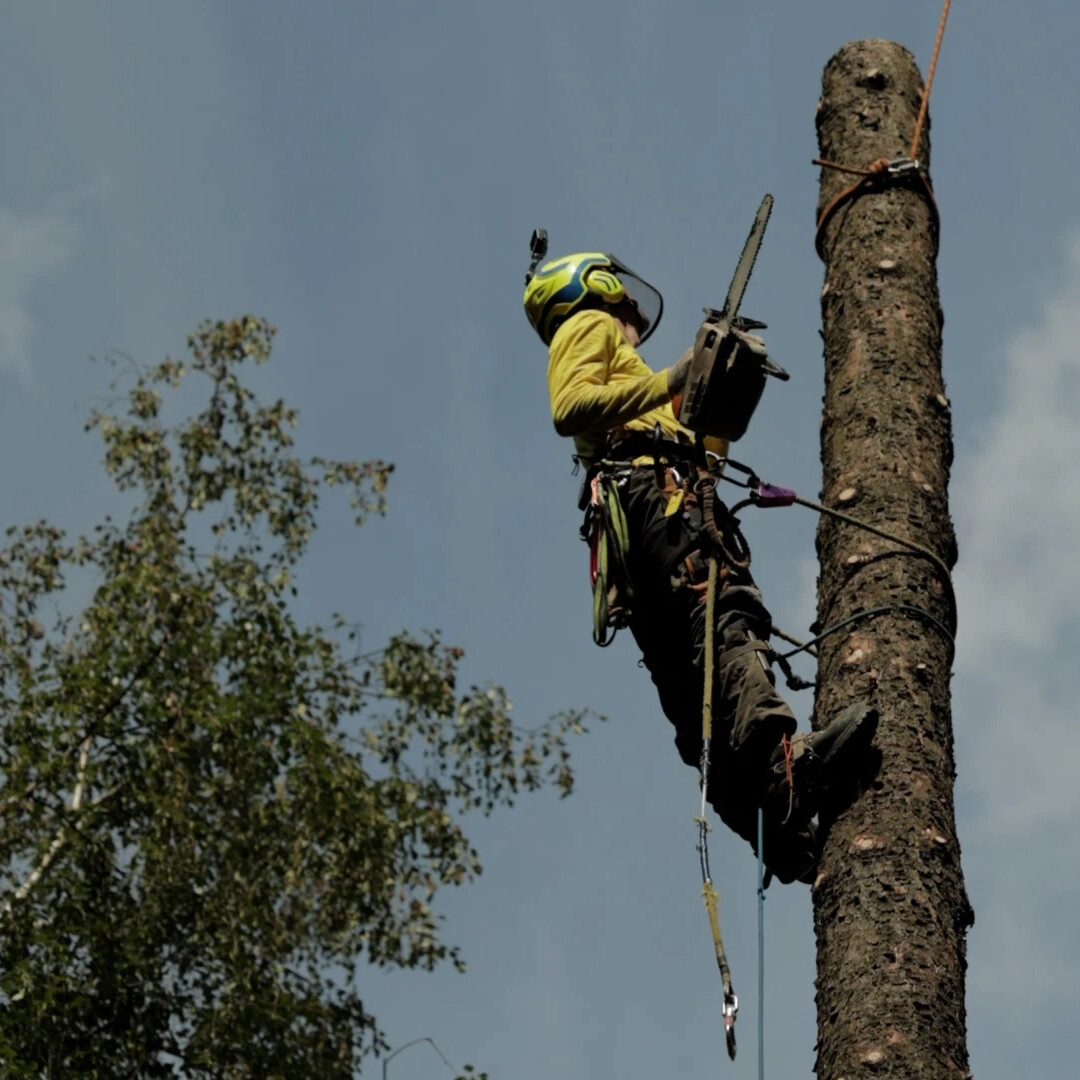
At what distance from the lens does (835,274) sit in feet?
16.4

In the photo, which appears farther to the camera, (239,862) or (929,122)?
(239,862)

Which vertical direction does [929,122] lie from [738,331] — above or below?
above

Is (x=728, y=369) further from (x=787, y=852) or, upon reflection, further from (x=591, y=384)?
(x=787, y=852)

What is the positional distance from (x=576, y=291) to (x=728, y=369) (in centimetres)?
115

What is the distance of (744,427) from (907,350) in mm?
450

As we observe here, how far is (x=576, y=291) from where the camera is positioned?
581cm

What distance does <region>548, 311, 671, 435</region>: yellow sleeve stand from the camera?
16.8 ft

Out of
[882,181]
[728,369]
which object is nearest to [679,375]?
[728,369]

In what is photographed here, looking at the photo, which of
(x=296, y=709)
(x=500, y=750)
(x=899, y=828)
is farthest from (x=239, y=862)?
(x=899, y=828)

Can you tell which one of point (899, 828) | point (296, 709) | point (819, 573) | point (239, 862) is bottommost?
point (899, 828)

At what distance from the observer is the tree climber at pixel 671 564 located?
179 inches

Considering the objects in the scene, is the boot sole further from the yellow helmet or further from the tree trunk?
the yellow helmet

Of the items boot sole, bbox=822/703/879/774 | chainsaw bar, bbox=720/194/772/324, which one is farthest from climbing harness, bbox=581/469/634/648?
boot sole, bbox=822/703/879/774

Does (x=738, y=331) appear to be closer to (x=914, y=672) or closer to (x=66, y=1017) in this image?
(x=914, y=672)
